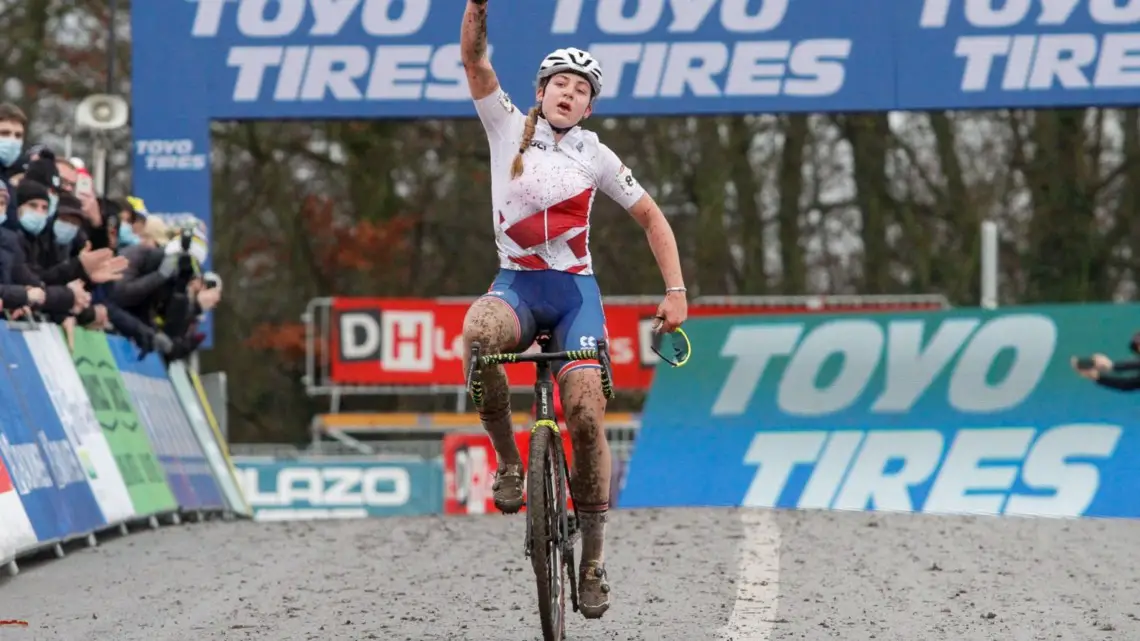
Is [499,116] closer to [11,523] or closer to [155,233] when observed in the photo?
[11,523]

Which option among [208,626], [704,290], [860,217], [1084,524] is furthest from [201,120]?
[860,217]

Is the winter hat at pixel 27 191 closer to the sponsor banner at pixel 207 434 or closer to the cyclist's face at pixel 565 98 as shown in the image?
the sponsor banner at pixel 207 434

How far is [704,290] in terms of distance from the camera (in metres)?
32.0

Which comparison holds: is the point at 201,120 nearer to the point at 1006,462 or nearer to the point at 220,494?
the point at 220,494

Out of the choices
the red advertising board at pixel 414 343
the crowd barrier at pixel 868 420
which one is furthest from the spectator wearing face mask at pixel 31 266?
the red advertising board at pixel 414 343

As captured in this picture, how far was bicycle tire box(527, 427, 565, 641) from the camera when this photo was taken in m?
7.19

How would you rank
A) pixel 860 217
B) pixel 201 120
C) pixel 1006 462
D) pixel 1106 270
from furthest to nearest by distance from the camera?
pixel 860 217, pixel 1106 270, pixel 201 120, pixel 1006 462

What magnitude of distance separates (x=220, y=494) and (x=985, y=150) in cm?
1934

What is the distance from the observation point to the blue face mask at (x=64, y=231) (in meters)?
13.5

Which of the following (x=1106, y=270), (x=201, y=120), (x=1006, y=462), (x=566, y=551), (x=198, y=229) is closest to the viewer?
(x=566, y=551)

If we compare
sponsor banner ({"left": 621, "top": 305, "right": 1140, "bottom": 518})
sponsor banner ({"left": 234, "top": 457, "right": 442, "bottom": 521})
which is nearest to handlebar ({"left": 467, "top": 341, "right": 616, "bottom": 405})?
sponsor banner ({"left": 621, "top": 305, "right": 1140, "bottom": 518})

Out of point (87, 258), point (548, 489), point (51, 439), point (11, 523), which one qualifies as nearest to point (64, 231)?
point (87, 258)

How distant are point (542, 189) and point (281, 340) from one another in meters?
26.8

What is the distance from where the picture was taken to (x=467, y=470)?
2291cm
